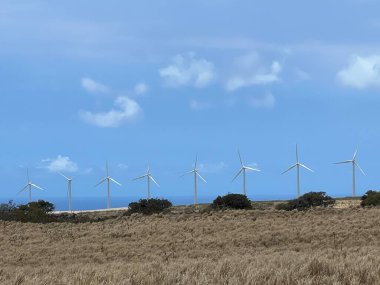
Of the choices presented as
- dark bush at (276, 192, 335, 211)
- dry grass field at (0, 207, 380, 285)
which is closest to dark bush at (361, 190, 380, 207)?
dark bush at (276, 192, 335, 211)

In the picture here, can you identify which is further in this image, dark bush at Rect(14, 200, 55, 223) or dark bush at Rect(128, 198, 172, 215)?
dark bush at Rect(128, 198, 172, 215)

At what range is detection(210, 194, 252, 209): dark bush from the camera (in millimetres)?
54031

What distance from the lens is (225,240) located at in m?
28.4

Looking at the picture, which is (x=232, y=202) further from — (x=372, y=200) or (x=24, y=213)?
(x=24, y=213)

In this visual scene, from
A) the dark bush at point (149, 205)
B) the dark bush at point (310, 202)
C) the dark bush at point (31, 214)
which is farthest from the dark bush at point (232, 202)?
the dark bush at point (31, 214)

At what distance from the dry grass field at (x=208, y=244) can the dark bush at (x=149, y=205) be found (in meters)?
11.5

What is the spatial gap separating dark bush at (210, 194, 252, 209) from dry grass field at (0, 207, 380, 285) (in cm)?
1128

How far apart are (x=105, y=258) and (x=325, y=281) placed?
1804cm

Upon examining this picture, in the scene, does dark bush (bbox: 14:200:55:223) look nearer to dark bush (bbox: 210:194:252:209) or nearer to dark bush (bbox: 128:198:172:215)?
dark bush (bbox: 128:198:172:215)

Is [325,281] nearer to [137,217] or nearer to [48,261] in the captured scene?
[48,261]

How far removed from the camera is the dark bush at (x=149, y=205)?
56.3m

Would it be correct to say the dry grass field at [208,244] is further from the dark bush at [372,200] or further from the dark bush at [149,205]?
the dark bush at [149,205]

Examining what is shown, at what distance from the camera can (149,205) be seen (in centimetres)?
5728

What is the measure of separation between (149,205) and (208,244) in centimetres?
2999
